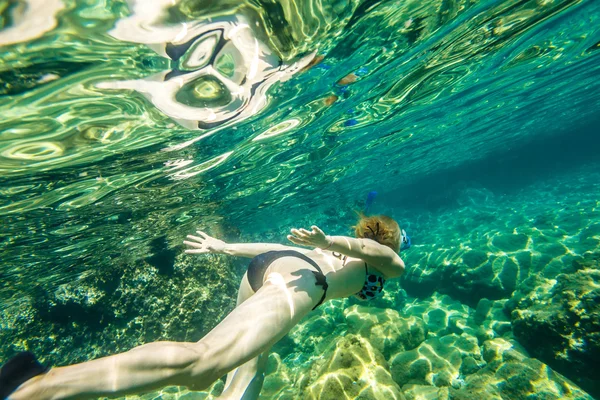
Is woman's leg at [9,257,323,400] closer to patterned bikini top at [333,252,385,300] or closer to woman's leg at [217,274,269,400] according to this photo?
patterned bikini top at [333,252,385,300]

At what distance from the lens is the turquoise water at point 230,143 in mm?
5129

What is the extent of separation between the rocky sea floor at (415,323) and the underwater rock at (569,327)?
0.9 inches

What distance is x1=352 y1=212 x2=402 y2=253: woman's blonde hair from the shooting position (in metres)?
4.55

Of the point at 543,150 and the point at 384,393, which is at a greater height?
the point at 384,393

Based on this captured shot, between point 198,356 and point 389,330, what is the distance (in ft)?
24.7

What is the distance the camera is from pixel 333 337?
9945 millimetres

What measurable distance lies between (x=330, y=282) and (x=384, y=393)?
313cm

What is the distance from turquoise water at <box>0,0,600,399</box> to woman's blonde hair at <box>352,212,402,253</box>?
127 inches

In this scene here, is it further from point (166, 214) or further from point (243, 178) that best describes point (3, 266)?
point (243, 178)

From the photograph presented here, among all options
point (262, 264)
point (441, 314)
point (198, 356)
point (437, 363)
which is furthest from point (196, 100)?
point (441, 314)

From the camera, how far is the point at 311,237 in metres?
3.40

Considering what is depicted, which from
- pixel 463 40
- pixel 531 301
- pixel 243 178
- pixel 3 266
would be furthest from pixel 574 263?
pixel 3 266

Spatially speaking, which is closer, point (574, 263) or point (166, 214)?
point (574, 263)

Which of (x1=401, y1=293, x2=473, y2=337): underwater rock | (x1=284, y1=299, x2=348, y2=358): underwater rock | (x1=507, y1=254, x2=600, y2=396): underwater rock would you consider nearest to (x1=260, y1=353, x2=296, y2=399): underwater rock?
(x1=284, y1=299, x2=348, y2=358): underwater rock
